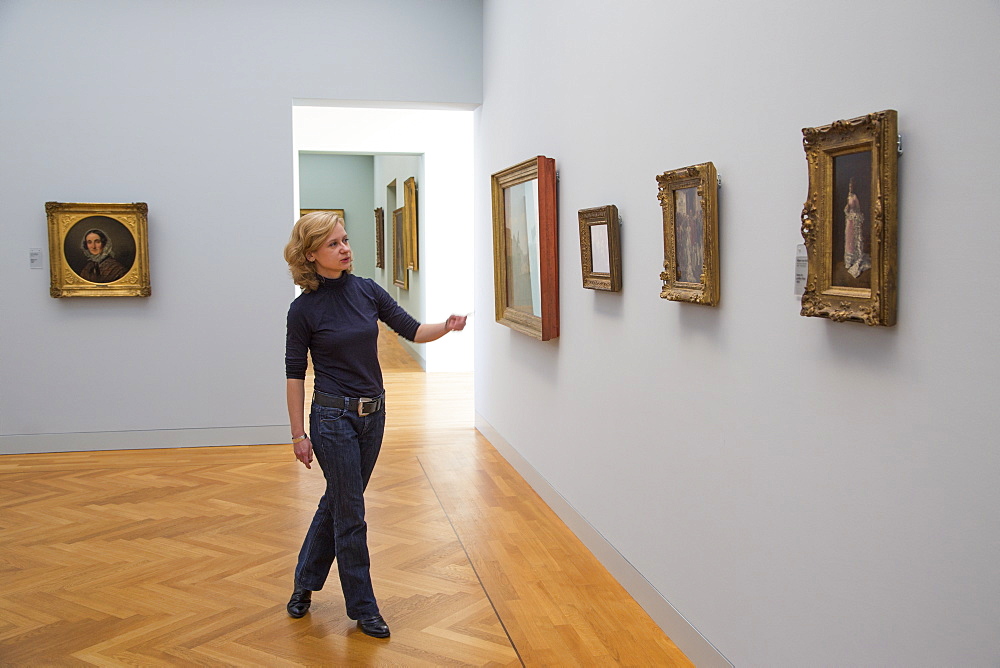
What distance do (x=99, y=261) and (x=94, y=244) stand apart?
0.60 ft

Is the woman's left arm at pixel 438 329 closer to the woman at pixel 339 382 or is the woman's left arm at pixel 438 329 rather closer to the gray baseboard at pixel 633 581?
the woman at pixel 339 382

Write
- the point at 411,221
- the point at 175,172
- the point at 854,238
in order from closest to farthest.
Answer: the point at 854,238, the point at 175,172, the point at 411,221

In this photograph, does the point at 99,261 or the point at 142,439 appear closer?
the point at 99,261

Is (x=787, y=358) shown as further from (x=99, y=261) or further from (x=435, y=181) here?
(x=435, y=181)

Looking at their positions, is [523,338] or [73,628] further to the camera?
[523,338]

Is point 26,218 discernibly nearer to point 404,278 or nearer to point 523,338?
point 523,338

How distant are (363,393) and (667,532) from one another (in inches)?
71.5

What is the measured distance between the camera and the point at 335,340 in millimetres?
4844

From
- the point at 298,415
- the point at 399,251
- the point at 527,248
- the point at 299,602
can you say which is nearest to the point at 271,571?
the point at 299,602

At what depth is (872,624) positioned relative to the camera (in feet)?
10.3

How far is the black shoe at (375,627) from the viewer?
4910 mm

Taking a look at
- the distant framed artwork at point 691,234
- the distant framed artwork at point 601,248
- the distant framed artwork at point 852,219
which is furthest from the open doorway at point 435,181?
the distant framed artwork at point 852,219

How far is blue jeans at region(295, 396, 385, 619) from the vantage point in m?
4.84

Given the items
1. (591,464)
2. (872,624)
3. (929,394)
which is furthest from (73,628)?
(929,394)
